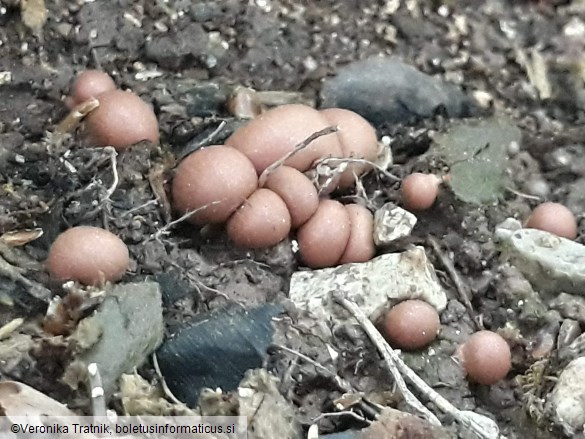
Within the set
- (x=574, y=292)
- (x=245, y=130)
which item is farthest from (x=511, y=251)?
(x=245, y=130)

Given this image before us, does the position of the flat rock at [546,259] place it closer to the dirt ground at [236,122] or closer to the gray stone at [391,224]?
the dirt ground at [236,122]

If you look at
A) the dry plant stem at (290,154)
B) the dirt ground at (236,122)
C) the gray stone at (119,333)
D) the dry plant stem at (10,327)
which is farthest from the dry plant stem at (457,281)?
the dry plant stem at (10,327)

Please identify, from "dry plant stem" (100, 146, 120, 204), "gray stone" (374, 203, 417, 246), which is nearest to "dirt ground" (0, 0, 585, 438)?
"dry plant stem" (100, 146, 120, 204)

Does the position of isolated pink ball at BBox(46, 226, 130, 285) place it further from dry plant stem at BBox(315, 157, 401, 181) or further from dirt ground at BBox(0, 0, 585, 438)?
dry plant stem at BBox(315, 157, 401, 181)

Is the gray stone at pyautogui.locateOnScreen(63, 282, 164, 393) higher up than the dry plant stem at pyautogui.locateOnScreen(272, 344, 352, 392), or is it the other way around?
the gray stone at pyautogui.locateOnScreen(63, 282, 164, 393)

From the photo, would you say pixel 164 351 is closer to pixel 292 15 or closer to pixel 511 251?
pixel 511 251

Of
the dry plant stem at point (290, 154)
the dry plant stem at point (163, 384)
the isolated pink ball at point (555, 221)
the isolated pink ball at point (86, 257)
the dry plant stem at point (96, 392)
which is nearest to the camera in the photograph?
the dry plant stem at point (96, 392)

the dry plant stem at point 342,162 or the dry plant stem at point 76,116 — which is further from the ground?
the dry plant stem at point 76,116

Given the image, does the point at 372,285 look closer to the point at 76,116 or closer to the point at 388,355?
the point at 388,355
